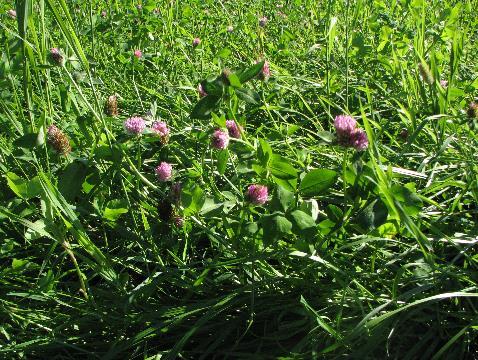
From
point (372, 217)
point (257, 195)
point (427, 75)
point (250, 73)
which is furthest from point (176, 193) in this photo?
point (427, 75)

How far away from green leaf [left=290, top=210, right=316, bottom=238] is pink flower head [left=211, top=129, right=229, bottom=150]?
0.25 meters

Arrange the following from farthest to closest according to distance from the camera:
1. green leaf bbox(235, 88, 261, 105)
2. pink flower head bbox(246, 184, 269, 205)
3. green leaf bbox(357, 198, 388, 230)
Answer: green leaf bbox(235, 88, 261, 105) → pink flower head bbox(246, 184, 269, 205) → green leaf bbox(357, 198, 388, 230)

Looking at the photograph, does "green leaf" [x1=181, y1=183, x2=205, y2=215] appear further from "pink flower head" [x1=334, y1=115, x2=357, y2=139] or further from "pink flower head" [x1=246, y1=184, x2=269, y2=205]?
"pink flower head" [x1=334, y1=115, x2=357, y2=139]

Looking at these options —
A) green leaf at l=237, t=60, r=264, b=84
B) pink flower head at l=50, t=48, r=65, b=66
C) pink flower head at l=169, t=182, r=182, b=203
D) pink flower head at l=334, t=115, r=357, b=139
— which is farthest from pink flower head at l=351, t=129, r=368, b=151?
pink flower head at l=50, t=48, r=65, b=66

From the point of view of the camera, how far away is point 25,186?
1069 millimetres

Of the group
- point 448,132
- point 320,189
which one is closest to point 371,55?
point 448,132

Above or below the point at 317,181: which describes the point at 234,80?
above

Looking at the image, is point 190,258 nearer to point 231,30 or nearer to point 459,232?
point 459,232

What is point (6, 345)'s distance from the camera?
3.37ft

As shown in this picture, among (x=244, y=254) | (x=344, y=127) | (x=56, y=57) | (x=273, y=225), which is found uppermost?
(x=56, y=57)

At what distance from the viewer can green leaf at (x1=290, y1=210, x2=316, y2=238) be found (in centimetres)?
90

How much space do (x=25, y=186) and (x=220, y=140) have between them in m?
0.39

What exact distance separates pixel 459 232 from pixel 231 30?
1.89 meters

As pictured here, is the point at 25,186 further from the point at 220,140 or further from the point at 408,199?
the point at 408,199
